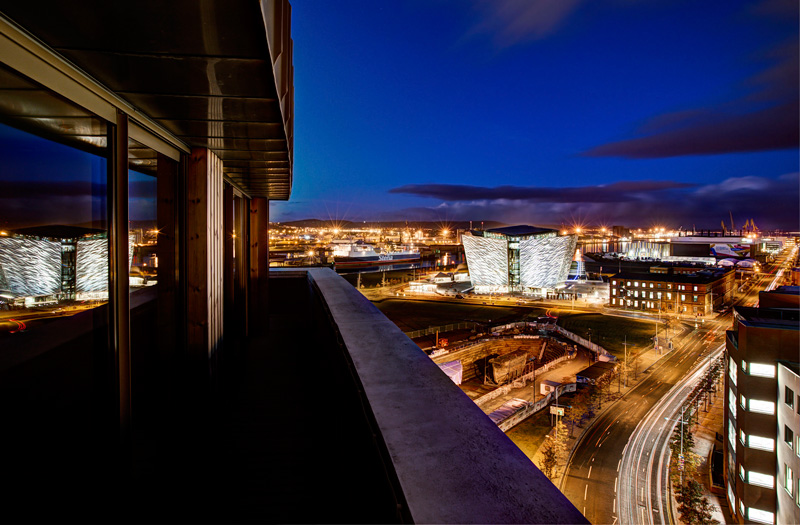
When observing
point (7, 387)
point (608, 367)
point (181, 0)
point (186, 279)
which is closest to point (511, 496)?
point (181, 0)

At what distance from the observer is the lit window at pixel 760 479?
8.55 meters

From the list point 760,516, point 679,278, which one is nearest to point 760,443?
point 760,516

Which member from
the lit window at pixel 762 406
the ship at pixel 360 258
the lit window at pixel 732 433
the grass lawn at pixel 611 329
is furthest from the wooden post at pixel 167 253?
the ship at pixel 360 258

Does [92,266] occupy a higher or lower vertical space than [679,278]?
higher

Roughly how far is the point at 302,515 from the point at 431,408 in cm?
126

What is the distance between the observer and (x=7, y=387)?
134 cm

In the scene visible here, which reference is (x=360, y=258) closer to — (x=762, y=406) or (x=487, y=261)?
(x=487, y=261)

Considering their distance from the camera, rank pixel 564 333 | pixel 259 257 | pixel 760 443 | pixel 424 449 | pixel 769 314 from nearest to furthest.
Answer: pixel 424 449 → pixel 259 257 → pixel 760 443 → pixel 769 314 → pixel 564 333

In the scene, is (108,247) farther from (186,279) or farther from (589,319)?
(589,319)

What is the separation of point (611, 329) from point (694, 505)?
14.3 metres

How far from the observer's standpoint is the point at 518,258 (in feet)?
115

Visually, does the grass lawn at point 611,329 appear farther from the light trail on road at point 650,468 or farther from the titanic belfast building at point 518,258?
the titanic belfast building at point 518,258

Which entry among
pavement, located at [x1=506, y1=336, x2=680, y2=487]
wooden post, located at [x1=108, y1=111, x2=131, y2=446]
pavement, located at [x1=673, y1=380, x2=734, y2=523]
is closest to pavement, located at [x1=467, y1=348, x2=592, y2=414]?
pavement, located at [x1=506, y1=336, x2=680, y2=487]

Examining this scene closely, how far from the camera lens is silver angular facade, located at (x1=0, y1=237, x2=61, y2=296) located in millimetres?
1178
